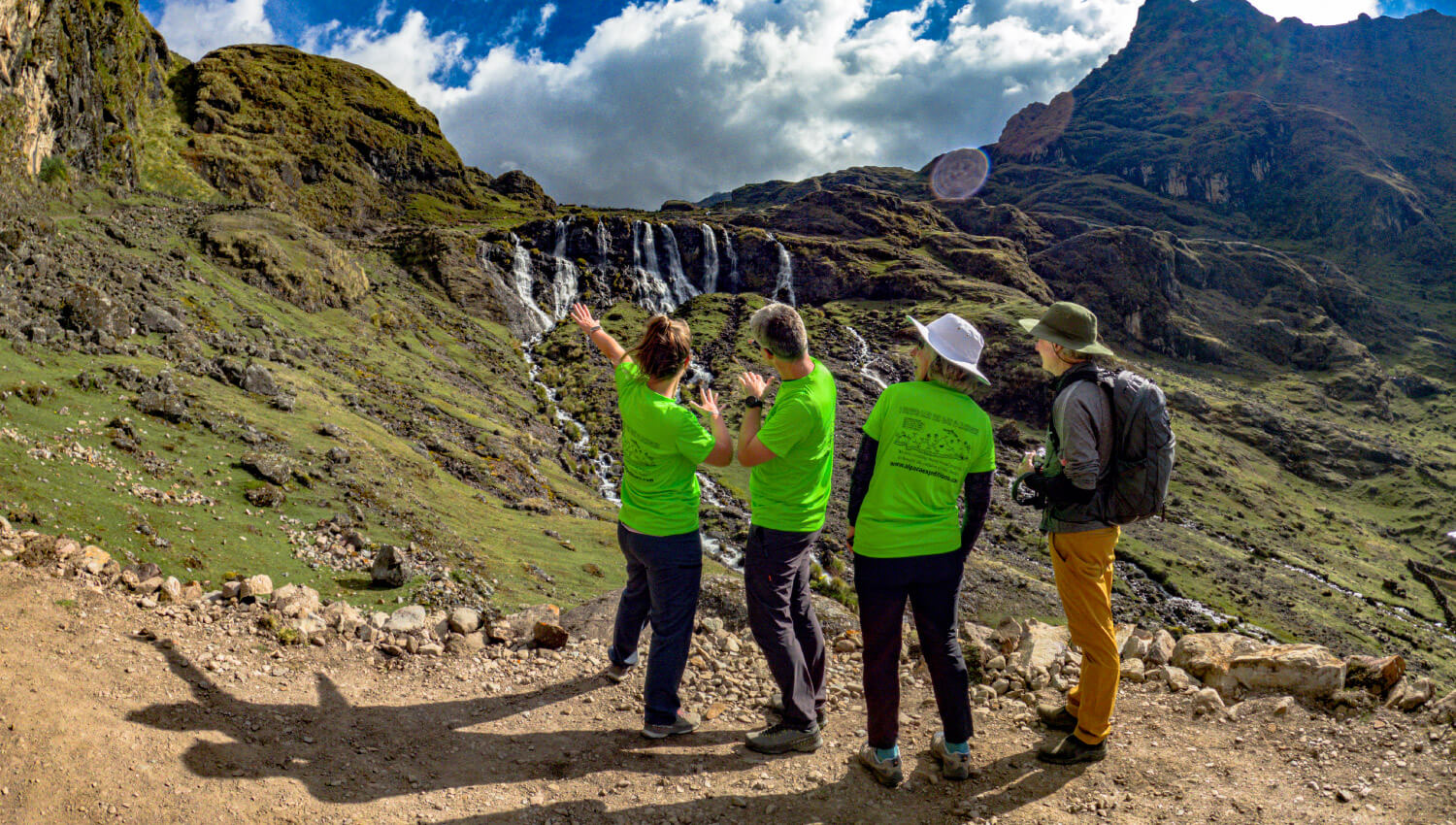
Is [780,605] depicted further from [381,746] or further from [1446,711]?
[1446,711]

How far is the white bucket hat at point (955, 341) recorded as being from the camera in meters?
5.39

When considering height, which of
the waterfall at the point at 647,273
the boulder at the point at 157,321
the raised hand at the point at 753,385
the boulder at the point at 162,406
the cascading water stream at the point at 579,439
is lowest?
the cascading water stream at the point at 579,439

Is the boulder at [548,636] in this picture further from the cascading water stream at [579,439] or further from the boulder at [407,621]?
the cascading water stream at [579,439]

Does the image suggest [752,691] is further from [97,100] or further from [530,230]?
[530,230]

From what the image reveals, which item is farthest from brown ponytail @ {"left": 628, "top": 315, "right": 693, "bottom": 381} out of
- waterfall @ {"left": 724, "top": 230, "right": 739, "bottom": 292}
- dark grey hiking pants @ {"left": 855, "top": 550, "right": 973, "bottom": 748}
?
waterfall @ {"left": 724, "top": 230, "right": 739, "bottom": 292}

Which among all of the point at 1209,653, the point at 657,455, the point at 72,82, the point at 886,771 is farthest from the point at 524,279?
the point at 886,771

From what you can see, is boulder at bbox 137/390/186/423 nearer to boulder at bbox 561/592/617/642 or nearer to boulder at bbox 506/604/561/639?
boulder at bbox 506/604/561/639

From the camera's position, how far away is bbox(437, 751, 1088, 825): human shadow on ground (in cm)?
524

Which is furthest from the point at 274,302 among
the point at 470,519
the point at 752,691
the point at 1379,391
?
the point at 1379,391

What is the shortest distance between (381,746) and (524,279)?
108946 millimetres

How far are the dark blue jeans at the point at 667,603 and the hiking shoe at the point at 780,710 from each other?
3.51 feet

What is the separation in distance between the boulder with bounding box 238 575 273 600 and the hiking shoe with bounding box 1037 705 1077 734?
8.84 meters

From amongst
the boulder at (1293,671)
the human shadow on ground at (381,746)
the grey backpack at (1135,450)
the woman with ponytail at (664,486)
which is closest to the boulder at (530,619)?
the human shadow on ground at (381,746)

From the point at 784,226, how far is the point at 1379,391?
151024mm
